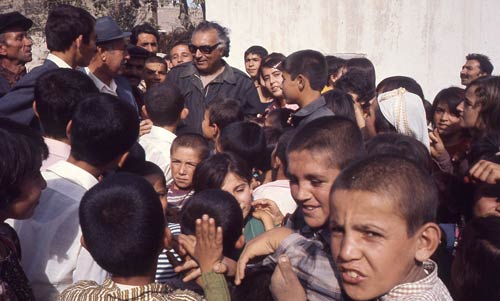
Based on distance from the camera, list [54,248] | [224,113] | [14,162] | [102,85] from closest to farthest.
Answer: [14,162], [54,248], [102,85], [224,113]

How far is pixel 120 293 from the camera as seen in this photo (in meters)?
2.15

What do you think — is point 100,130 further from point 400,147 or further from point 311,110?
point 311,110

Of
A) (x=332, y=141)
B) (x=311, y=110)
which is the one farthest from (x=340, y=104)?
(x=332, y=141)

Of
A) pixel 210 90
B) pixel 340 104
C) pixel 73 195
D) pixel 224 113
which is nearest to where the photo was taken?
pixel 73 195

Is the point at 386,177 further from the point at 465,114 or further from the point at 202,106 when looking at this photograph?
the point at 202,106

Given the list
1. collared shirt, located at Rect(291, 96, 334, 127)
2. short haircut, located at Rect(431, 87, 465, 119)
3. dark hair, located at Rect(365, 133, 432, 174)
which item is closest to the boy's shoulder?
dark hair, located at Rect(365, 133, 432, 174)

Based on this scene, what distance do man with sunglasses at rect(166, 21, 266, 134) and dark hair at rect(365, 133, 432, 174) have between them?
310cm

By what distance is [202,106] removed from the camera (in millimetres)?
6277

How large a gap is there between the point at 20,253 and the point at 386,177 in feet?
4.56

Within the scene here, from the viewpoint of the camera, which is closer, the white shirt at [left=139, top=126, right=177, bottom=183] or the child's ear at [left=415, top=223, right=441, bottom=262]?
the child's ear at [left=415, top=223, right=441, bottom=262]

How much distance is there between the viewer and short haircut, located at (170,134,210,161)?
14.4ft

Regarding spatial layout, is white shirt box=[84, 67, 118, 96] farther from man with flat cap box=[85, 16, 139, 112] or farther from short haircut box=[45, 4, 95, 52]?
short haircut box=[45, 4, 95, 52]

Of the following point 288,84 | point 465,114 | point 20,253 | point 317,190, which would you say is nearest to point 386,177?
point 317,190

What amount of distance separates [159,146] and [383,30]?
8.01 m
